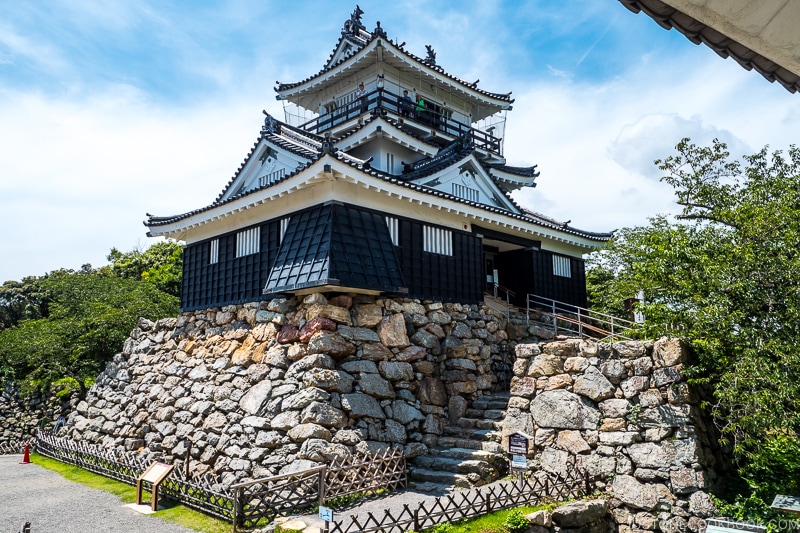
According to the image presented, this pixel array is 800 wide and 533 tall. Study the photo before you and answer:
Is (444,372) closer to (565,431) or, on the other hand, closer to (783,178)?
(565,431)

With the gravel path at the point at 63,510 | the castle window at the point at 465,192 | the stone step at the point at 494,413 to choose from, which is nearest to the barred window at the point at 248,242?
the castle window at the point at 465,192

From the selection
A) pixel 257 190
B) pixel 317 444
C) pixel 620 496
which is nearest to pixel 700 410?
pixel 620 496

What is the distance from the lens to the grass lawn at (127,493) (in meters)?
10.2

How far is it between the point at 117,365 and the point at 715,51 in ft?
65.4

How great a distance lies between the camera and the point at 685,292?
11406 millimetres

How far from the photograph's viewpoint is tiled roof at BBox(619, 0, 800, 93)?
356cm

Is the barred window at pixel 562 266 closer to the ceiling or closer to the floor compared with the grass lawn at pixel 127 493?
closer to the ceiling

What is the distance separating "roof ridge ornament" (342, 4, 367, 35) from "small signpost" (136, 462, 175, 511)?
19168 millimetres

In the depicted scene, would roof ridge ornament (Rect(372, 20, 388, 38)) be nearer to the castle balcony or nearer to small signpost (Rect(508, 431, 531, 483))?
the castle balcony

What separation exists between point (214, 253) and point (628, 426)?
1263 centimetres

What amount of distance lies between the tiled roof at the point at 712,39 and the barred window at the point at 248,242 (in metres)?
13.3

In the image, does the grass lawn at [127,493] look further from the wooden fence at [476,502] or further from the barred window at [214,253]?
the barred window at [214,253]

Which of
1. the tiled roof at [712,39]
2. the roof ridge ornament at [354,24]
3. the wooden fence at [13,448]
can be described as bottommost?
the wooden fence at [13,448]

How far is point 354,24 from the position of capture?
82.8 feet
